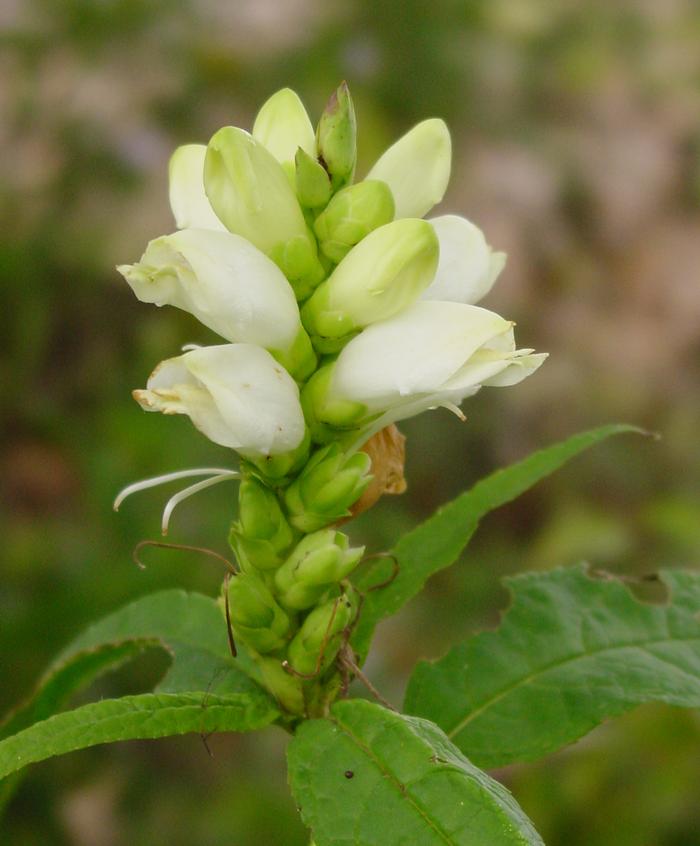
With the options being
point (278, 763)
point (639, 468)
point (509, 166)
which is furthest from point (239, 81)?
point (278, 763)

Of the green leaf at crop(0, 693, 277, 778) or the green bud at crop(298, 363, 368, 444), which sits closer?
the green leaf at crop(0, 693, 277, 778)

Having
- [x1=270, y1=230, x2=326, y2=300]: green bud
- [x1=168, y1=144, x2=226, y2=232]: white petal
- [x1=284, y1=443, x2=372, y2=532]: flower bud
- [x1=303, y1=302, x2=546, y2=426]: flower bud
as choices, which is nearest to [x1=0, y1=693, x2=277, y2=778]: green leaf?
[x1=284, y1=443, x2=372, y2=532]: flower bud

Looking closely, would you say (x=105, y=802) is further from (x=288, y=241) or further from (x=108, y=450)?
(x=288, y=241)

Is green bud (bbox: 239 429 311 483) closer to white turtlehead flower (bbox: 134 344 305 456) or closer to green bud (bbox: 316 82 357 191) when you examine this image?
white turtlehead flower (bbox: 134 344 305 456)

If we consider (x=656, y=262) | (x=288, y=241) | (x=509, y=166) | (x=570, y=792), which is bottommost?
(x=570, y=792)

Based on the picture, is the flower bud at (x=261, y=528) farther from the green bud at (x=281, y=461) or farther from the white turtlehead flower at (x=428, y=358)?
the white turtlehead flower at (x=428, y=358)

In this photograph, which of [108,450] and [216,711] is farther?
[108,450]
